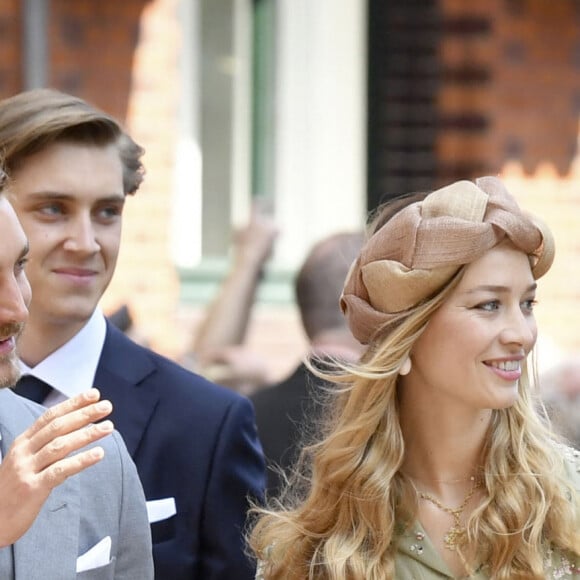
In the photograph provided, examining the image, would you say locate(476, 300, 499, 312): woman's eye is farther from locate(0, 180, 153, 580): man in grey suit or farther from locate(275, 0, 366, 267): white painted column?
locate(275, 0, 366, 267): white painted column

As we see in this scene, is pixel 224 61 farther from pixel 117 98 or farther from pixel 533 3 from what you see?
pixel 533 3

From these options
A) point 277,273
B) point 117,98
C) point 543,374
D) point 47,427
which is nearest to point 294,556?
point 47,427

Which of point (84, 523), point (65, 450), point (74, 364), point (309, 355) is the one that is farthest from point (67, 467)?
point (309, 355)

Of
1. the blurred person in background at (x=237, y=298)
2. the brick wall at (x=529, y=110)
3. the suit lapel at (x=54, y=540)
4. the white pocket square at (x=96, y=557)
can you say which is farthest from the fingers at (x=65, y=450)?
the brick wall at (x=529, y=110)

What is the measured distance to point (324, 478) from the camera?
376 centimetres

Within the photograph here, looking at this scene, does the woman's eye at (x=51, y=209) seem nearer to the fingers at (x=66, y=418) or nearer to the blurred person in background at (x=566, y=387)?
the fingers at (x=66, y=418)

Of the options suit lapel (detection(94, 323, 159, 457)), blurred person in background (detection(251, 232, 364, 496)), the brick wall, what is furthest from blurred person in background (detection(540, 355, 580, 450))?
suit lapel (detection(94, 323, 159, 457))

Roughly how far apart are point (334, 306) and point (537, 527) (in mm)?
2248

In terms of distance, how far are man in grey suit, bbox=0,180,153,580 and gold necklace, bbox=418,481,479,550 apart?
25.3 inches

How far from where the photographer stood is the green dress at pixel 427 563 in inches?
141

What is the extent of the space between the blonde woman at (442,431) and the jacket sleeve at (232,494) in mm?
193

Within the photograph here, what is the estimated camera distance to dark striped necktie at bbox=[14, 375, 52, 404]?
13.3ft

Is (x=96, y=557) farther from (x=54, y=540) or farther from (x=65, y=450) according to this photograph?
(x=65, y=450)

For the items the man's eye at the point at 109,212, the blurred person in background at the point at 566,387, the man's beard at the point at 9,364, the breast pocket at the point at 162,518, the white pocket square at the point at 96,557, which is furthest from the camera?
the blurred person in background at the point at 566,387
